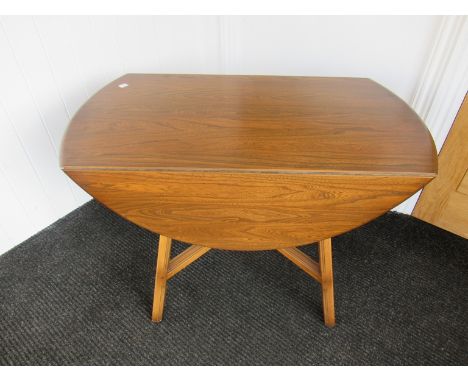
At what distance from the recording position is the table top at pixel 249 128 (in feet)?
2.44

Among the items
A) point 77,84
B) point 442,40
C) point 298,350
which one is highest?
point 442,40

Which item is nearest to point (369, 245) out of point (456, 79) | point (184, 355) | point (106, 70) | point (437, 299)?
point (437, 299)

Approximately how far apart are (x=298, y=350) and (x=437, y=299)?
0.53 meters

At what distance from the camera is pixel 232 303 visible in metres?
1.18

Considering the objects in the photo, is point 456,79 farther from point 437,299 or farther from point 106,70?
point 106,70

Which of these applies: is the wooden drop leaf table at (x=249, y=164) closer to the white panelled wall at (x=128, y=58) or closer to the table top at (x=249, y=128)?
the table top at (x=249, y=128)

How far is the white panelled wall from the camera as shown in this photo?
3.48ft

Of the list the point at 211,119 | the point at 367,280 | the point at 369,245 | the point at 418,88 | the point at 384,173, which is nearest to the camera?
the point at 384,173

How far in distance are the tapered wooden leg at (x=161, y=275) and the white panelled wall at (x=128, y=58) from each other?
16.9 inches

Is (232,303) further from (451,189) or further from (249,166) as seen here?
(451,189)

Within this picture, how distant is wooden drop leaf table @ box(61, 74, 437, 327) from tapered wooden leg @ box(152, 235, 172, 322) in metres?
0.02

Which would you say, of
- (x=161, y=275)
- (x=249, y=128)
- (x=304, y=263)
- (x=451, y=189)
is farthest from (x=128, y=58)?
(x=451, y=189)

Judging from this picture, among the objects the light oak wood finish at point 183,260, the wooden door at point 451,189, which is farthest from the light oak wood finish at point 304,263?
the wooden door at point 451,189

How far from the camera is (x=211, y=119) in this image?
0.90m
